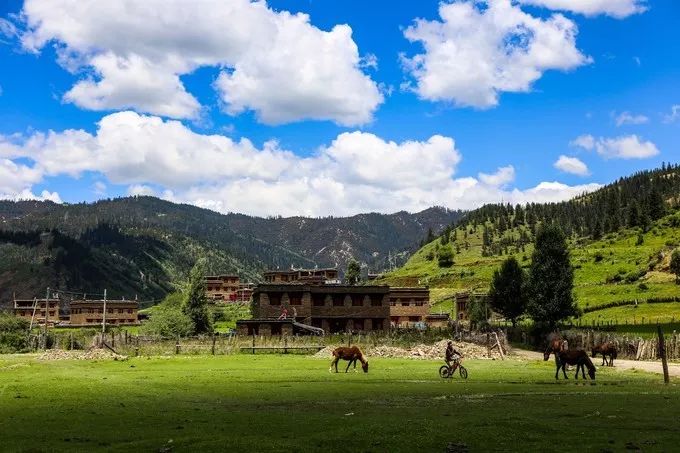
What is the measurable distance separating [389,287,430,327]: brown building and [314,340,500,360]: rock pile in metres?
60.7

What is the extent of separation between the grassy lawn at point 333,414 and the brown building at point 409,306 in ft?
302

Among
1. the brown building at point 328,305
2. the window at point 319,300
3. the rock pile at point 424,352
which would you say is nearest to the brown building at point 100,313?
the brown building at point 328,305

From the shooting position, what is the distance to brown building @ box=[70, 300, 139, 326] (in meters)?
186

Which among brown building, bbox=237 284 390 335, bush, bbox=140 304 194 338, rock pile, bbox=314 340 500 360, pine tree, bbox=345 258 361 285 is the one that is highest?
pine tree, bbox=345 258 361 285

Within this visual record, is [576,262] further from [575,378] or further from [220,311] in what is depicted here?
[575,378]

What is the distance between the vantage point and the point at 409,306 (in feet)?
418

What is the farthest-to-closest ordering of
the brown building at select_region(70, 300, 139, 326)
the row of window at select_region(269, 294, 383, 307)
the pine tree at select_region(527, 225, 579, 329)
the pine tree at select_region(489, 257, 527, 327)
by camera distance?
the brown building at select_region(70, 300, 139, 326) → the pine tree at select_region(489, 257, 527, 327) → the row of window at select_region(269, 294, 383, 307) → the pine tree at select_region(527, 225, 579, 329)

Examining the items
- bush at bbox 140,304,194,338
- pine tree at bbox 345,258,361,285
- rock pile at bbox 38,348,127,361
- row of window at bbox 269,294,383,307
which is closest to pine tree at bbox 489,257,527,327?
row of window at bbox 269,294,383,307

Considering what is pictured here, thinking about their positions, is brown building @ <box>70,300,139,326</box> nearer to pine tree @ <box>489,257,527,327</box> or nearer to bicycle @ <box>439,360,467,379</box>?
pine tree @ <box>489,257,527,327</box>

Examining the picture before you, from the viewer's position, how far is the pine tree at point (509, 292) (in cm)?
10119

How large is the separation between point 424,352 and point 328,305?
131 ft

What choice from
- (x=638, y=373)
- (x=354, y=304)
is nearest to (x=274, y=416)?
(x=638, y=373)

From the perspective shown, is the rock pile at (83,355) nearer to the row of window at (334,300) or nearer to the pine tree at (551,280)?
the row of window at (334,300)

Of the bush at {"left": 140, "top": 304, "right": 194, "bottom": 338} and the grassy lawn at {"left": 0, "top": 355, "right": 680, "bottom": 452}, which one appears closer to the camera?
the grassy lawn at {"left": 0, "top": 355, "right": 680, "bottom": 452}
